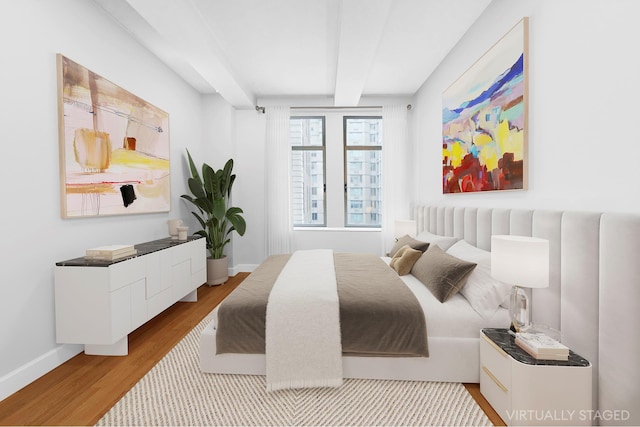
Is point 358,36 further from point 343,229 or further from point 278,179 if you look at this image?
point 343,229

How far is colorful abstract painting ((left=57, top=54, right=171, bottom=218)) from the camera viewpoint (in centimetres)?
206

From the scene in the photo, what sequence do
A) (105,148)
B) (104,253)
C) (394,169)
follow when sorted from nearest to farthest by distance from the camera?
1. (104,253)
2. (105,148)
3. (394,169)

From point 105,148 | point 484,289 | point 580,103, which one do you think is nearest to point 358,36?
point 580,103

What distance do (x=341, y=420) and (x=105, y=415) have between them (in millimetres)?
1314

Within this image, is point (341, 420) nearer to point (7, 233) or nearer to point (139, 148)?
point (7, 233)

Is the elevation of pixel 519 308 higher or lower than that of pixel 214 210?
lower

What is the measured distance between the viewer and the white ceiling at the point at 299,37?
90.2 inches

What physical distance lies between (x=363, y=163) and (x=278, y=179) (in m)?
1.44

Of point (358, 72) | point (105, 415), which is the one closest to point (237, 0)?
point (358, 72)

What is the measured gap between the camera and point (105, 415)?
152cm

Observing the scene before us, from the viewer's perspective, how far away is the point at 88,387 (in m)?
1.76

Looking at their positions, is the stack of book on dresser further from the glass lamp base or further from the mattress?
the glass lamp base

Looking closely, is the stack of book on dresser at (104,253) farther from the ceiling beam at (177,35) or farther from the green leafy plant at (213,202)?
the ceiling beam at (177,35)

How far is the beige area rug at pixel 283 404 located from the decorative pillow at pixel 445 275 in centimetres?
58
